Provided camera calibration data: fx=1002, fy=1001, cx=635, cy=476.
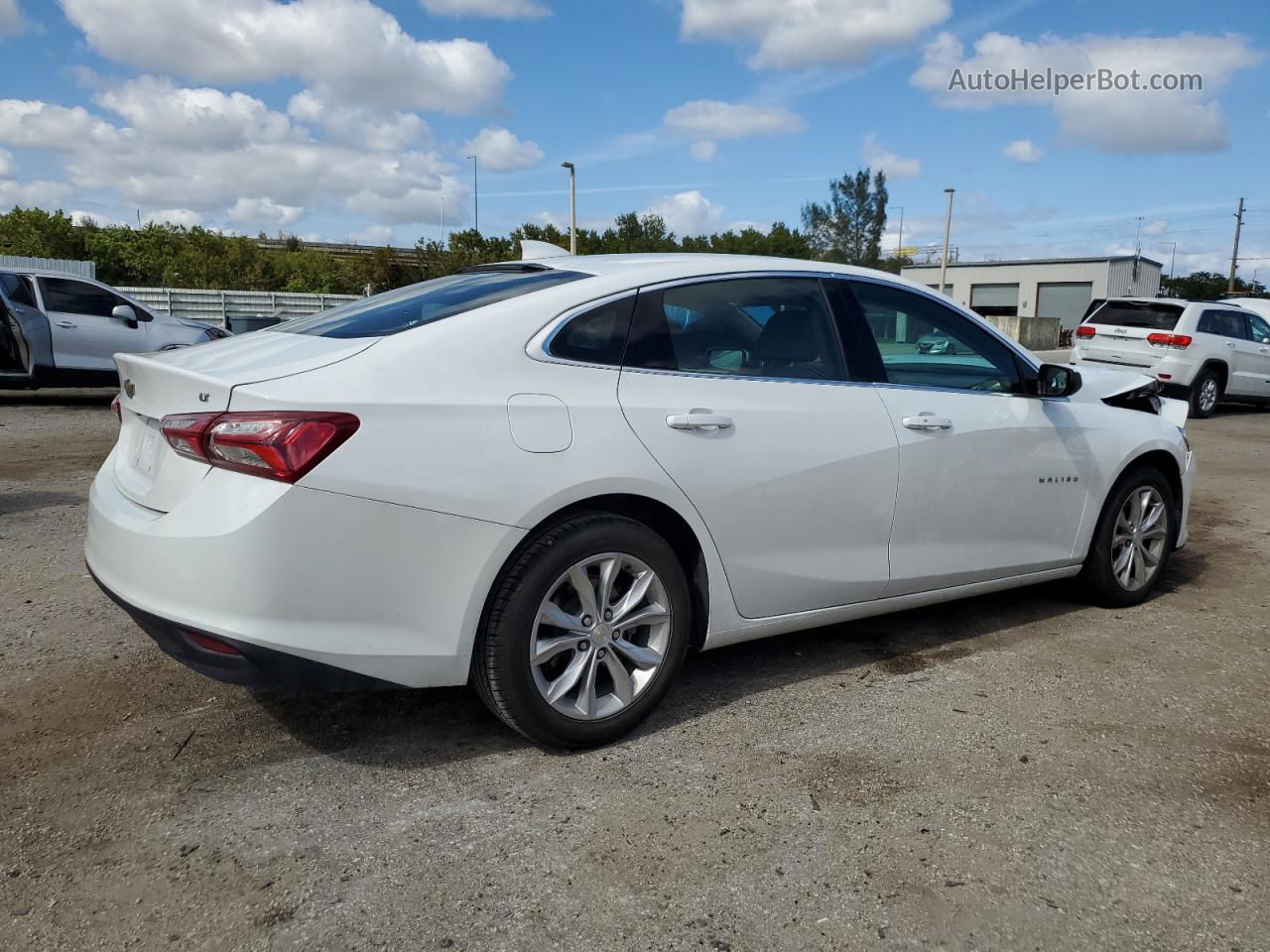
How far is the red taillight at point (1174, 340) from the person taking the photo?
13.8 meters

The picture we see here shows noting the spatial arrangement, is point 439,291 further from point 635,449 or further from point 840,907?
point 840,907

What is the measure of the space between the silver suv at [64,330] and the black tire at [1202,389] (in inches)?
533

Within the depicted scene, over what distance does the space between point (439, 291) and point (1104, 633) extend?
10.4 ft

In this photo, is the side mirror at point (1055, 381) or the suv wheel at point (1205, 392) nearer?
the side mirror at point (1055, 381)

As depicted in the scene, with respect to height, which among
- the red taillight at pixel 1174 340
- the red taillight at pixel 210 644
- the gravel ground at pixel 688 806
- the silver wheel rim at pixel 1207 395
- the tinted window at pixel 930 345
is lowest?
the gravel ground at pixel 688 806

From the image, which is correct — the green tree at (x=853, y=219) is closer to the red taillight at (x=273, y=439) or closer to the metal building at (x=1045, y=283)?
the metal building at (x=1045, y=283)

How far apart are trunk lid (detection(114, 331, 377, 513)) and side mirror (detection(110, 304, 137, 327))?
1069 cm

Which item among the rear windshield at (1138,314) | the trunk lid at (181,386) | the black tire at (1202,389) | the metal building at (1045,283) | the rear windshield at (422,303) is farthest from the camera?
the metal building at (1045,283)

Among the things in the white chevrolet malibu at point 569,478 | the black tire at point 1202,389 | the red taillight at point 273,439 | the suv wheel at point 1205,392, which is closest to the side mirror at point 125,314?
the white chevrolet malibu at point 569,478

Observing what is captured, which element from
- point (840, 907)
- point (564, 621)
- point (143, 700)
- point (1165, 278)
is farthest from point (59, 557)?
point (1165, 278)

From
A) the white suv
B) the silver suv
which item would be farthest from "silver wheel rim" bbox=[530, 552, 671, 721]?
the white suv

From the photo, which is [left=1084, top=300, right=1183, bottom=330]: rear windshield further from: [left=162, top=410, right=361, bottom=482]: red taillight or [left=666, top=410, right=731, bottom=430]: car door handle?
[left=162, top=410, right=361, bottom=482]: red taillight

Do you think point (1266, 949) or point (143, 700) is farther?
point (143, 700)

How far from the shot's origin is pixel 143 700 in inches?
136
